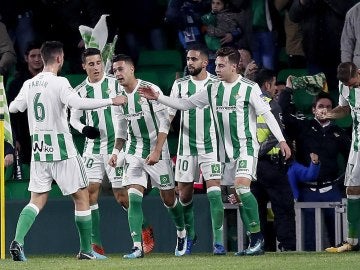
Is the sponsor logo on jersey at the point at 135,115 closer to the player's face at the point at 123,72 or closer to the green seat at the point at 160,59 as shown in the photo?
the player's face at the point at 123,72

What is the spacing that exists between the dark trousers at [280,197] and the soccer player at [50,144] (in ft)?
8.66

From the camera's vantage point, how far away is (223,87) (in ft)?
57.4

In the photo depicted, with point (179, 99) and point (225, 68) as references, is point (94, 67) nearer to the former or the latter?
Answer: point (179, 99)

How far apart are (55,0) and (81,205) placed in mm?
5815

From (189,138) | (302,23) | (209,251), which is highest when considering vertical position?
(302,23)

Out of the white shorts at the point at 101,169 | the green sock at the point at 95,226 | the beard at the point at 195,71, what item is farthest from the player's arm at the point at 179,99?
the green sock at the point at 95,226

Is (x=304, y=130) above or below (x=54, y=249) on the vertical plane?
above

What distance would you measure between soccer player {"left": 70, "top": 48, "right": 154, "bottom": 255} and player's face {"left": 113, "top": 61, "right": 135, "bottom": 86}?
62cm

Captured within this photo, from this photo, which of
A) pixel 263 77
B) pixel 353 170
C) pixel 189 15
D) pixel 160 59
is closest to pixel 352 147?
pixel 353 170

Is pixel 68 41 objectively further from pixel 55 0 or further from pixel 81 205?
pixel 81 205

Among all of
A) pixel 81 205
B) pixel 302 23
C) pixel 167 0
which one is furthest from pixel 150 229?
pixel 167 0

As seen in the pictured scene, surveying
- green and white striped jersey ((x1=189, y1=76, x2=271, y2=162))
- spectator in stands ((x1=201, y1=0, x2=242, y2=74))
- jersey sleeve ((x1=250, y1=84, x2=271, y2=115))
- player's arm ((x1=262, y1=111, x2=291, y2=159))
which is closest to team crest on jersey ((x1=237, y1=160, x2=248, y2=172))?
green and white striped jersey ((x1=189, y1=76, x2=271, y2=162))

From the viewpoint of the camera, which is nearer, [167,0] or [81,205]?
[81,205]

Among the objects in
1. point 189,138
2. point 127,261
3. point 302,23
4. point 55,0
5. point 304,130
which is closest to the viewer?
point 127,261
